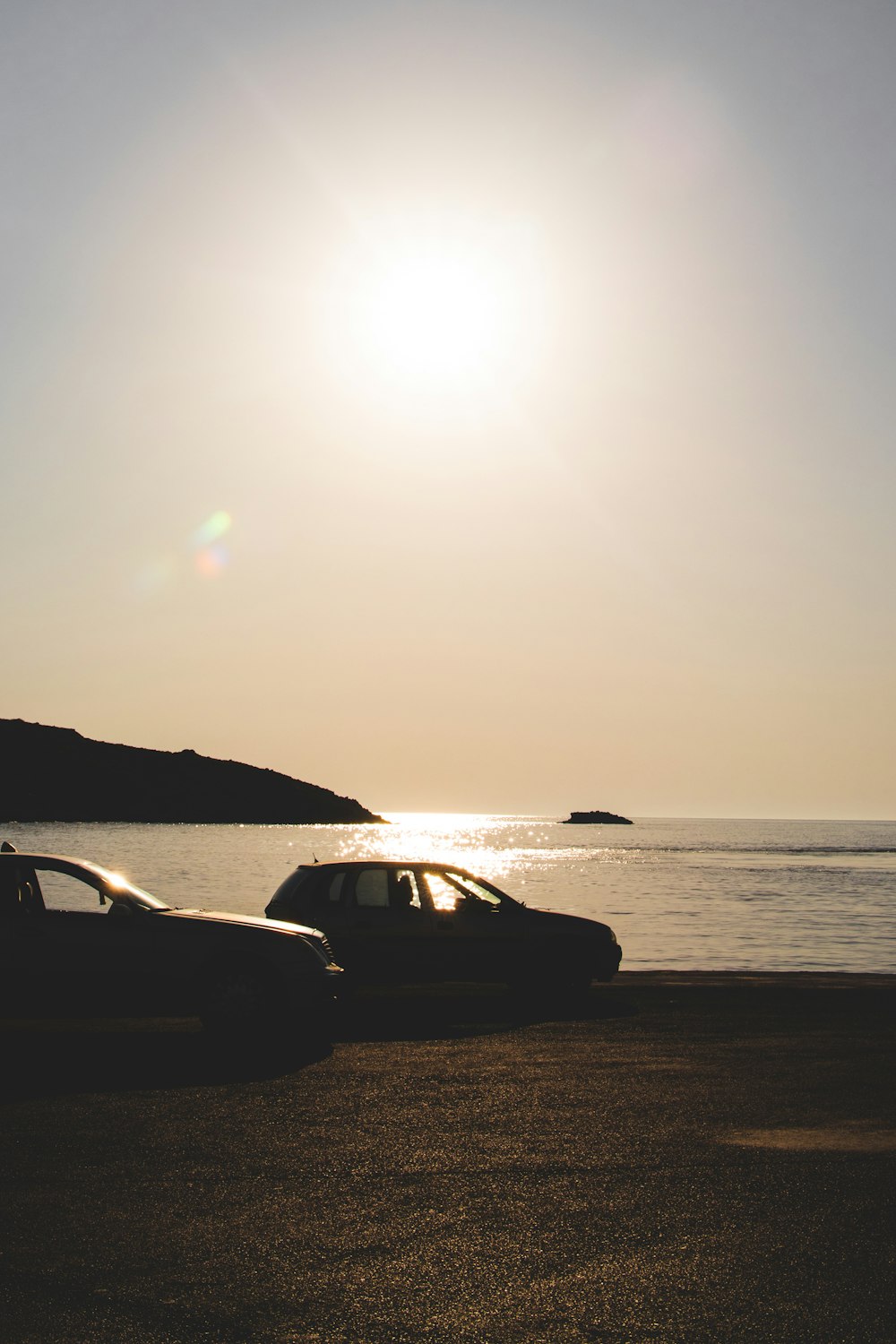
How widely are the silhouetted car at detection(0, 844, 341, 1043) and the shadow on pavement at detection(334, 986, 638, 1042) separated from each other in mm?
785

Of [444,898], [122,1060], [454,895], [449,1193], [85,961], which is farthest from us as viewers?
[444,898]

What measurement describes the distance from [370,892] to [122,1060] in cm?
593

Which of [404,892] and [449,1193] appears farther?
[404,892]

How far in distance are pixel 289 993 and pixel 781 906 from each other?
35.2 m

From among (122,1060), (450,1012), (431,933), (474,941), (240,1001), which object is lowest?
(450,1012)

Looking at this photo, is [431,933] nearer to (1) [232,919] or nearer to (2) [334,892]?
(2) [334,892]

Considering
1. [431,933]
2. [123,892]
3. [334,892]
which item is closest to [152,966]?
[123,892]

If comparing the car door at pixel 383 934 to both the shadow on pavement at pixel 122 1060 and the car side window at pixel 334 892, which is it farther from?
the shadow on pavement at pixel 122 1060

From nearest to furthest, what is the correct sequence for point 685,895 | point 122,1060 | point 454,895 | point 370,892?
point 122,1060 < point 370,892 < point 454,895 < point 685,895

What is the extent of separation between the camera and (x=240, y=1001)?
12.0 meters

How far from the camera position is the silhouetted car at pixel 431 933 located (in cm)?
1622

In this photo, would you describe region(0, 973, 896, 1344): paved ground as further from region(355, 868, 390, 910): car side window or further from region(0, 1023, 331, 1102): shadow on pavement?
region(355, 868, 390, 910): car side window

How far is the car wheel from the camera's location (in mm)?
11883

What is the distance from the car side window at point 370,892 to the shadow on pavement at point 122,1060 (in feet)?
13.1
